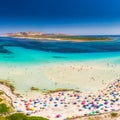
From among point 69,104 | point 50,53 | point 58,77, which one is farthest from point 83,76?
point 50,53

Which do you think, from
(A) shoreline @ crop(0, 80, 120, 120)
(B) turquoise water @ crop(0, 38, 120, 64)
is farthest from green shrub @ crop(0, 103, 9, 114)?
(B) turquoise water @ crop(0, 38, 120, 64)

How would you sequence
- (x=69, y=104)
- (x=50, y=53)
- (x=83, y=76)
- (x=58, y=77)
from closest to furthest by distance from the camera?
(x=69, y=104) < (x=58, y=77) < (x=83, y=76) < (x=50, y=53)

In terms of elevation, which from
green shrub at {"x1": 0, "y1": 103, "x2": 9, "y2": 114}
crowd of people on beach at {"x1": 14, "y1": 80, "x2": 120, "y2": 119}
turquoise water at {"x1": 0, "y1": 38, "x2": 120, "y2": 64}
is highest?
turquoise water at {"x1": 0, "y1": 38, "x2": 120, "y2": 64}

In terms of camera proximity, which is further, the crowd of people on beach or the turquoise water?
the turquoise water

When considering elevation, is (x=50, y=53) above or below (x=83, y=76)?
above

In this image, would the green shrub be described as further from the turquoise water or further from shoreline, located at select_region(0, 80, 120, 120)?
the turquoise water

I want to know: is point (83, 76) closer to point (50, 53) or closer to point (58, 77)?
point (58, 77)

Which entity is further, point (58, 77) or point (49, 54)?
point (49, 54)

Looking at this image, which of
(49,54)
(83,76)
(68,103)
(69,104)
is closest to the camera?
(69,104)

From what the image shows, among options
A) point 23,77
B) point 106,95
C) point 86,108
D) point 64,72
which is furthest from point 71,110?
point 64,72
